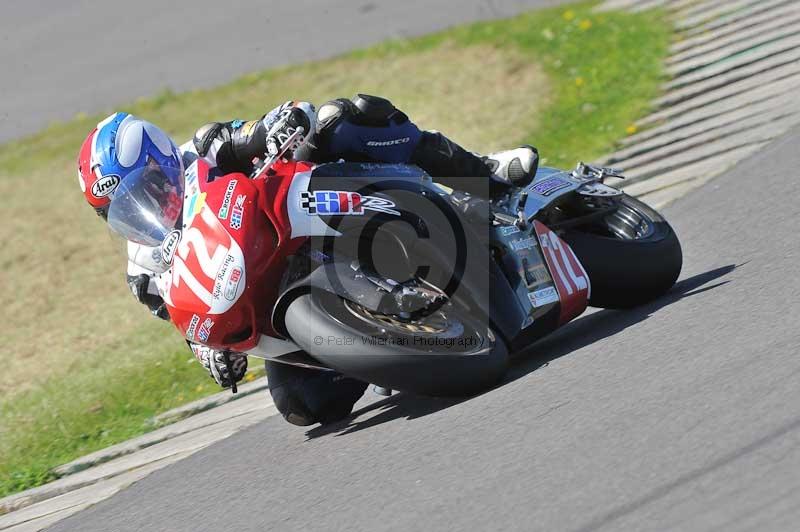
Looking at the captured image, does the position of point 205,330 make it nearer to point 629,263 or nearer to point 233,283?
point 233,283

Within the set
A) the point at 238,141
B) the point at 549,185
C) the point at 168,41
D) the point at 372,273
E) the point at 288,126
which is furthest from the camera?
the point at 168,41

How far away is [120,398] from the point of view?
750 cm

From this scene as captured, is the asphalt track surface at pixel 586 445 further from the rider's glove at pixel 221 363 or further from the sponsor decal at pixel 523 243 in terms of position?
the sponsor decal at pixel 523 243

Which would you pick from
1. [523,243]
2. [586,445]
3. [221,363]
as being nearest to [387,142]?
[523,243]

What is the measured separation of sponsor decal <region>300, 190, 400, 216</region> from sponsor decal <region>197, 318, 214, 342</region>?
1.87ft

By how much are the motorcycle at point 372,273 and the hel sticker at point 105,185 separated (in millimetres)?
125

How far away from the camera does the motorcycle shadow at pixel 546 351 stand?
5.08 m

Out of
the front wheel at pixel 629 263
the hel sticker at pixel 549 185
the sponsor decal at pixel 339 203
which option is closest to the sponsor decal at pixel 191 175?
the sponsor decal at pixel 339 203

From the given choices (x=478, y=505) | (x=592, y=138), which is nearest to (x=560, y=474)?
(x=478, y=505)

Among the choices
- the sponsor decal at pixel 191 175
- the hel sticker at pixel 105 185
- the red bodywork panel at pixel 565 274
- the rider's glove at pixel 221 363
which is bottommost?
the red bodywork panel at pixel 565 274

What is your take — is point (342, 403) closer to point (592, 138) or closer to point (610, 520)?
point (610, 520)

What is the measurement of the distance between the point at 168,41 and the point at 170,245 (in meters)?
10.5

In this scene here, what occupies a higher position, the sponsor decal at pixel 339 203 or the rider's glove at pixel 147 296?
the sponsor decal at pixel 339 203

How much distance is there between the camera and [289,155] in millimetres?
5234
